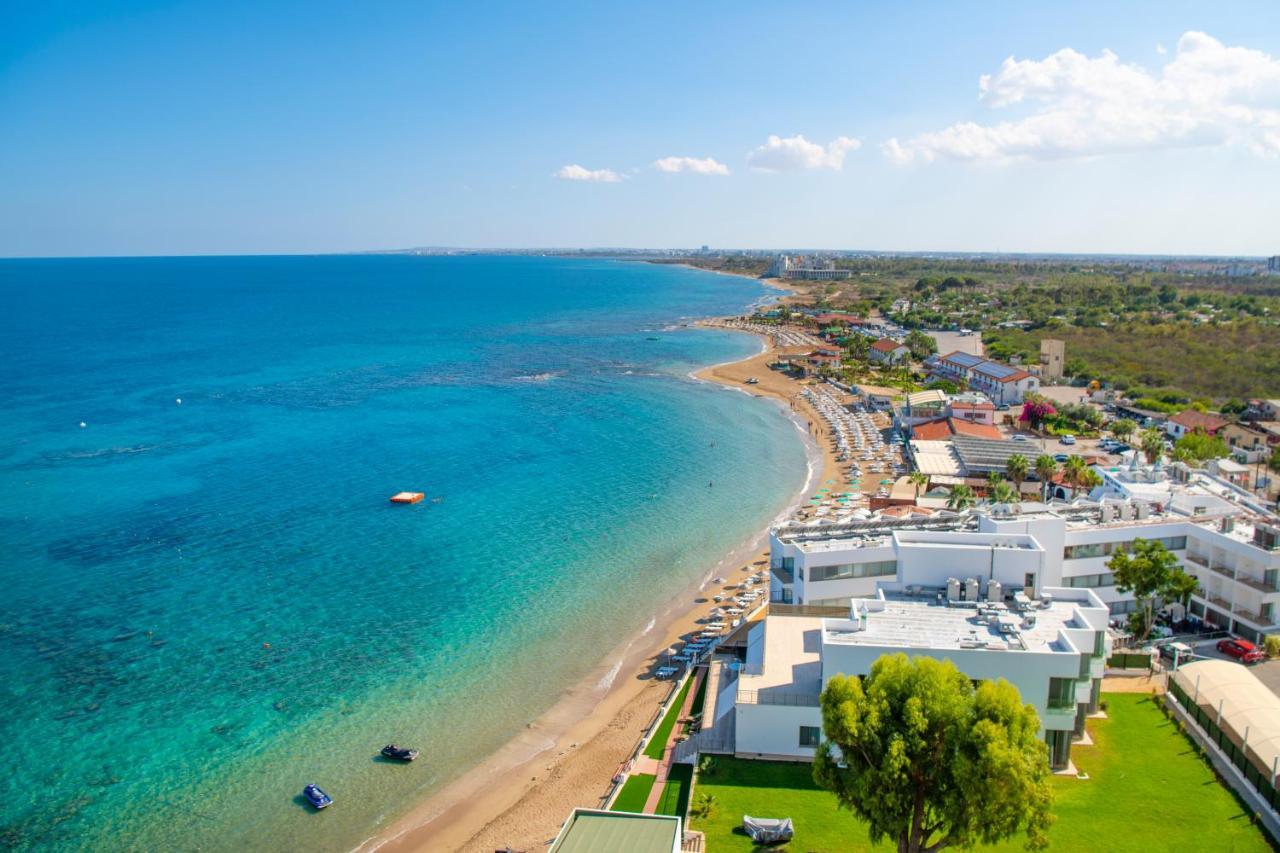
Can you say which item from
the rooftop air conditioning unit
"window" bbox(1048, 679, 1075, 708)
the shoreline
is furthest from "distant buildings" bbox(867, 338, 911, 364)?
"window" bbox(1048, 679, 1075, 708)

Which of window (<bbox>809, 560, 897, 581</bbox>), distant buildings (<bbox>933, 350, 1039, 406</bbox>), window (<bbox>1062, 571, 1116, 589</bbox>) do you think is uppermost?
distant buildings (<bbox>933, 350, 1039, 406</bbox>)

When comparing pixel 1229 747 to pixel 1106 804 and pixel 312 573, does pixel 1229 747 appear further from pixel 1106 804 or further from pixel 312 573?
pixel 312 573

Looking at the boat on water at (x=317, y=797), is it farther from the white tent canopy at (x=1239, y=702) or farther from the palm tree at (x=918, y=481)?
the palm tree at (x=918, y=481)

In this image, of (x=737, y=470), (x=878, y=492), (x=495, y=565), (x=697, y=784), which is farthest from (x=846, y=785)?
(x=737, y=470)

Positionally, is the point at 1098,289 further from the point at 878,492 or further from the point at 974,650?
the point at 974,650

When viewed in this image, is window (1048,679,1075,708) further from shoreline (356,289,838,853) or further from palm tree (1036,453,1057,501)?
palm tree (1036,453,1057,501)

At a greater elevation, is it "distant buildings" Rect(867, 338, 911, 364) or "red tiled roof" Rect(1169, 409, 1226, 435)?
"distant buildings" Rect(867, 338, 911, 364)

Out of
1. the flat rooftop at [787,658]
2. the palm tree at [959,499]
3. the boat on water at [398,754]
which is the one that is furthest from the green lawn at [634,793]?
the palm tree at [959,499]
